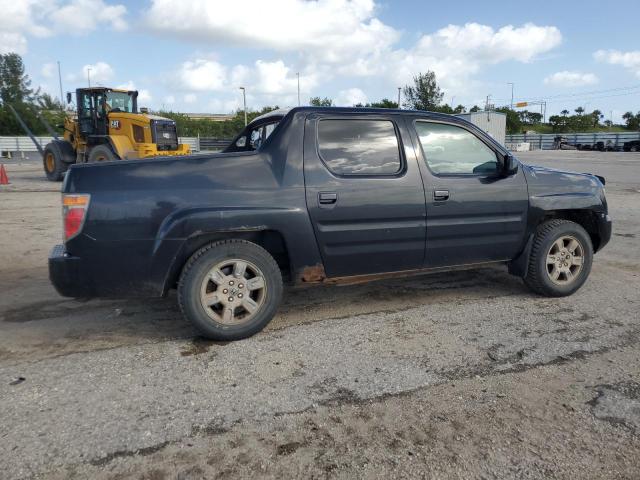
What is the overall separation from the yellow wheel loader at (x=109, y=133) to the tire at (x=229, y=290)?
12.3m

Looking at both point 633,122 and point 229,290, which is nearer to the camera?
point 229,290

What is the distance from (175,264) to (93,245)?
0.56 meters

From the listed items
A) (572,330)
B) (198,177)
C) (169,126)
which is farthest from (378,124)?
(169,126)

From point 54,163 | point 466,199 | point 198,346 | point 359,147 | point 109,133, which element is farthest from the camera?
point 54,163

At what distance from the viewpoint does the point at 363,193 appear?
3916 mm

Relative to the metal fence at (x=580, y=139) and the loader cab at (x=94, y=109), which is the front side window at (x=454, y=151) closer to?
the loader cab at (x=94, y=109)

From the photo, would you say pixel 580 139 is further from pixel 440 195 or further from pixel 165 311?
pixel 165 311

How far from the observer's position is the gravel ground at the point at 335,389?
237 centimetres

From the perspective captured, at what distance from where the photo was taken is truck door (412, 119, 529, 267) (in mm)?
4207

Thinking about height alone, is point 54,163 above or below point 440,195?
above

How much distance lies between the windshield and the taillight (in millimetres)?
14004

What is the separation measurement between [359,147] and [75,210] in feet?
7.03

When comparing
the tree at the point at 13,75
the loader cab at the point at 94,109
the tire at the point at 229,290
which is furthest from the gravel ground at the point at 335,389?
the tree at the point at 13,75

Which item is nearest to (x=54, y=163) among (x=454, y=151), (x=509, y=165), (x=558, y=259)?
(x=454, y=151)
